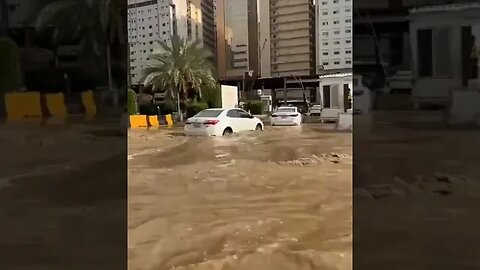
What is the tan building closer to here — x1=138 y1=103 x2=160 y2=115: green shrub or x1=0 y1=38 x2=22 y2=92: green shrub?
x1=138 y1=103 x2=160 y2=115: green shrub

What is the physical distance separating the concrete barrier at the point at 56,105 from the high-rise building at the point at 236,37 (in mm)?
18588

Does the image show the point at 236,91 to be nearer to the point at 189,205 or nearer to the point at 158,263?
the point at 189,205

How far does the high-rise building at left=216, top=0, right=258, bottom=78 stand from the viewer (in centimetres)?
2181

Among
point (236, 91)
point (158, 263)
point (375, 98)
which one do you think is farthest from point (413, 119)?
point (236, 91)

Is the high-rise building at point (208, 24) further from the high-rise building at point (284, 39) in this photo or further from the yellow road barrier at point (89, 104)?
the yellow road barrier at point (89, 104)

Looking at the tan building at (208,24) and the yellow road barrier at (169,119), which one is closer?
the tan building at (208,24)

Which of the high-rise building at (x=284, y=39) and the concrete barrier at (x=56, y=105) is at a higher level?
the high-rise building at (x=284, y=39)

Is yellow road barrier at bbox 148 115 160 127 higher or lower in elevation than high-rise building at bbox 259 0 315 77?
lower

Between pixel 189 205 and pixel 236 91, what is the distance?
18839 mm

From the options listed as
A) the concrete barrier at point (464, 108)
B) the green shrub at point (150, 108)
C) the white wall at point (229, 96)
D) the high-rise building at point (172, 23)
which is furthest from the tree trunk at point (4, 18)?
the white wall at point (229, 96)

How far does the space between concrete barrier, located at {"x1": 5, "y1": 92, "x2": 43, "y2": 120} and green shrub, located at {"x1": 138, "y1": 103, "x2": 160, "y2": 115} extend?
1885 centimetres

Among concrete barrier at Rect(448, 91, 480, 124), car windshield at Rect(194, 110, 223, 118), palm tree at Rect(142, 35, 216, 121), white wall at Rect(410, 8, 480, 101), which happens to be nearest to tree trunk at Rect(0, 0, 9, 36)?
white wall at Rect(410, 8, 480, 101)

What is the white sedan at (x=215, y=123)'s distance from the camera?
14.1 meters

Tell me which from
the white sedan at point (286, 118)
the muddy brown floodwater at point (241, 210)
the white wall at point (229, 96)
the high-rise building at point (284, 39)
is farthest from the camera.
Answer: the high-rise building at point (284, 39)
